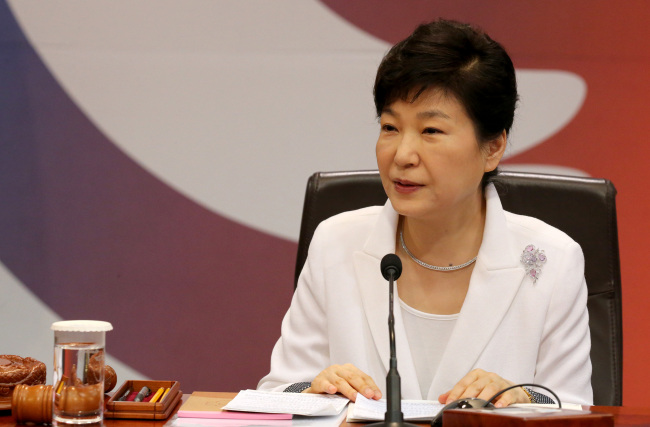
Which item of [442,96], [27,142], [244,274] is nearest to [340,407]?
[442,96]

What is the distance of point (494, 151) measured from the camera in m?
2.05

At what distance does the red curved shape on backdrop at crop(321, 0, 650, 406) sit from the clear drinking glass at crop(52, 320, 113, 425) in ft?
6.71

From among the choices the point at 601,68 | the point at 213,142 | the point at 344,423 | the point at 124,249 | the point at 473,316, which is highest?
the point at 601,68

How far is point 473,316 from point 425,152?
1.44 feet

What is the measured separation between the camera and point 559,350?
195cm

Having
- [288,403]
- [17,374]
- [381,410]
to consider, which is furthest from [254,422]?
[17,374]

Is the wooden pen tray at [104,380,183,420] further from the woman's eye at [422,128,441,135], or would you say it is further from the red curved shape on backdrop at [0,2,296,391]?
the red curved shape on backdrop at [0,2,296,391]

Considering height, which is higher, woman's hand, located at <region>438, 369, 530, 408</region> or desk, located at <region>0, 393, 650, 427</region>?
woman's hand, located at <region>438, 369, 530, 408</region>

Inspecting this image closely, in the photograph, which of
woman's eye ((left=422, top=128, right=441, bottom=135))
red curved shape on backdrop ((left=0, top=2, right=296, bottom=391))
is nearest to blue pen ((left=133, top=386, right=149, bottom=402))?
woman's eye ((left=422, top=128, right=441, bottom=135))

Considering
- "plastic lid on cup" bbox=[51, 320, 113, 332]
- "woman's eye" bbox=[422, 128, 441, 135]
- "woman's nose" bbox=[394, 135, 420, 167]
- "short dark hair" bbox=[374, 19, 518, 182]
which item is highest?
"short dark hair" bbox=[374, 19, 518, 182]

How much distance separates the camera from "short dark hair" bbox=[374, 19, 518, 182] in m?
1.90

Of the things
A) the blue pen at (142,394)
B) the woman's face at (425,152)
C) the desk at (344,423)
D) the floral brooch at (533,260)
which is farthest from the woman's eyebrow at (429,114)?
the blue pen at (142,394)

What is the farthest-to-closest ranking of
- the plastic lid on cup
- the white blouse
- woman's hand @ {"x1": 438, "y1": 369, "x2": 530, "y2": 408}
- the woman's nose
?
the white blouse < the woman's nose < woman's hand @ {"x1": 438, "y1": 369, "x2": 530, "y2": 408} < the plastic lid on cup

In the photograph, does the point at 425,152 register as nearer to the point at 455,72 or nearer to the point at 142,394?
the point at 455,72
